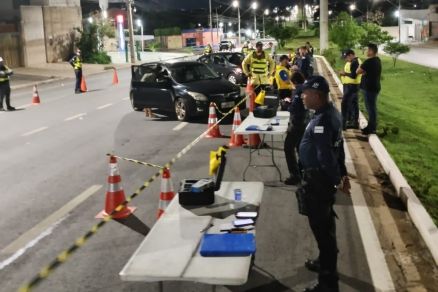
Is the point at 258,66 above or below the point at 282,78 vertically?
above

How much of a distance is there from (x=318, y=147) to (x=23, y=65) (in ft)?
138

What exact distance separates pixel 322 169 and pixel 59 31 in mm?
46863

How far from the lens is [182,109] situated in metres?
16.2

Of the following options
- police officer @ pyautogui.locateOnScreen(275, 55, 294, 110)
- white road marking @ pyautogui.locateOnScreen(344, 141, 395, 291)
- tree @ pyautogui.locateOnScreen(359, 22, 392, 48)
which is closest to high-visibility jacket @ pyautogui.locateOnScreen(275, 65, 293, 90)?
police officer @ pyautogui.locateOnScreen(275, 55, 294, 110)

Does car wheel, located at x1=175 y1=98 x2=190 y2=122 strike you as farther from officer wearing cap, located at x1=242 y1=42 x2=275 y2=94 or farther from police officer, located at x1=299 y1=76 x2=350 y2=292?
police officer, located at x1=299 y1=76 x2=350 y2=292

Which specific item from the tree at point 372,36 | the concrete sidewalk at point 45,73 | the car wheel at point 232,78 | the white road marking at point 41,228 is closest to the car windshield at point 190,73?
the car wheel at point 232,78

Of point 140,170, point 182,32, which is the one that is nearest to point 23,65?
point 140,170

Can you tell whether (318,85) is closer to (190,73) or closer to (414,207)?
(414,207)

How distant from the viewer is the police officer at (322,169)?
498cm

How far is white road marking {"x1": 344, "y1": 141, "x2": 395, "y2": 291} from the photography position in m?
5.25

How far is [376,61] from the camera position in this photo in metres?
11.4

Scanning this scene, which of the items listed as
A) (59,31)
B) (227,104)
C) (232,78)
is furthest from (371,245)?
(59,31)

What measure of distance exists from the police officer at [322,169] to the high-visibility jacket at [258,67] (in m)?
10.0

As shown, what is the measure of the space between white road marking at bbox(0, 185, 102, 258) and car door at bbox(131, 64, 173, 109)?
8.04 m
